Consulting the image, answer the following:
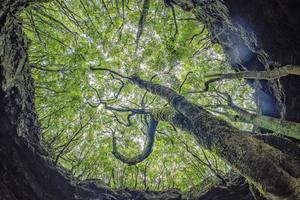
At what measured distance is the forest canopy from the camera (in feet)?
22.3

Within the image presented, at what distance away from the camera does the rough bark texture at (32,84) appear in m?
4.43

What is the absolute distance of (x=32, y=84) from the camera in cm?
532

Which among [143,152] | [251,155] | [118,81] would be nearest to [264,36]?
[251,155]

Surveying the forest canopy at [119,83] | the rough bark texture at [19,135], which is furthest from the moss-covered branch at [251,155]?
the rough bark texture at [19,135]

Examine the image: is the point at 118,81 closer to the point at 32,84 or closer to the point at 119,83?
the point at 119,83

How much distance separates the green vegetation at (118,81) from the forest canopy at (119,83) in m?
0.03

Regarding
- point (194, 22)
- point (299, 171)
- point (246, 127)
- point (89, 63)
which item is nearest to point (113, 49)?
point (89, 63)

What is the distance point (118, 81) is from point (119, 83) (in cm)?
9

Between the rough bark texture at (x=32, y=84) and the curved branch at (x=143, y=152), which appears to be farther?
the curved branch at (x=143, y=152)

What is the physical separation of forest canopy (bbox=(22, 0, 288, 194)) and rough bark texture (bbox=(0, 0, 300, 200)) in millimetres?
901

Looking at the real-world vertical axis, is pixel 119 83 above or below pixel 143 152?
above

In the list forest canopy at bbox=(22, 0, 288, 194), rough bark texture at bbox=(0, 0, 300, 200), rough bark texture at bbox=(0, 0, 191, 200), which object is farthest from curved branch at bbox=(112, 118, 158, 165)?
rough bark texture at bbox=(0, 0, 191, 200)

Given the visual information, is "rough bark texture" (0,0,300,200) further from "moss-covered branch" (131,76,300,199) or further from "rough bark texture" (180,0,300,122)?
"moss-covered branch" (131,76,300,199)

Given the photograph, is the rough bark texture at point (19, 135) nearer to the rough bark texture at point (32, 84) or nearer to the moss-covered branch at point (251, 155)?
the rough bark texture at point (32, 84)
